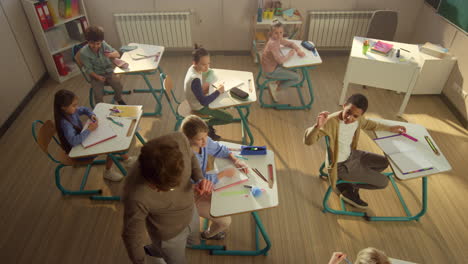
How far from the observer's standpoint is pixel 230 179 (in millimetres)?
2188

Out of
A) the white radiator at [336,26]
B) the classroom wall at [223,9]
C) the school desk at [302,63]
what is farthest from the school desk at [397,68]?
the classroom wall at [223,9]

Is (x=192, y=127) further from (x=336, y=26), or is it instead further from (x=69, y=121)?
(x=336, y=26)

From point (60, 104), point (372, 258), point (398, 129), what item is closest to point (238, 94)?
point (398, 129)

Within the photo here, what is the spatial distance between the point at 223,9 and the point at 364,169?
141 inches

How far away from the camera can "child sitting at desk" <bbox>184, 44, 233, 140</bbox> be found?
297cm

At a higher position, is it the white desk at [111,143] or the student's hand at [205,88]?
the student's hand at [205,88]

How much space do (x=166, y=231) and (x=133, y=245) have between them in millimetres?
268

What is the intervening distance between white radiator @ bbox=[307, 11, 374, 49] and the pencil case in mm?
2662

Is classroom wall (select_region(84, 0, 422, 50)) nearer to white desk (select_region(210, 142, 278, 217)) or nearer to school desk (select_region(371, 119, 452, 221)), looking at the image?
school desk (select_region(371, 119, 452, 221))

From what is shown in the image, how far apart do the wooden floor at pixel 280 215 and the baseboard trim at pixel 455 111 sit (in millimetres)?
67

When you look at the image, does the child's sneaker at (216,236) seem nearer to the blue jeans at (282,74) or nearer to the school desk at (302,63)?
the school desk at (302,63)

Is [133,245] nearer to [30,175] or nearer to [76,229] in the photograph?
[76,229]

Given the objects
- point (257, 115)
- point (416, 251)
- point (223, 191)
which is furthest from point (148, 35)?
point (416, 251)

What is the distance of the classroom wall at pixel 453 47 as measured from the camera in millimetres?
3949
